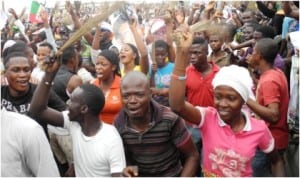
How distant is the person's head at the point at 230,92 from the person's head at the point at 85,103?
805 mm

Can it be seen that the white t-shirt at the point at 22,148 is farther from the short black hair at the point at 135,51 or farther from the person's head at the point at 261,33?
the person's head at the point at 261,33

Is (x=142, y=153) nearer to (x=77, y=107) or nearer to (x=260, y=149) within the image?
(x=77, y=107)

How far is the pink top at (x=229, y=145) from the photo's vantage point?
9.02 feet

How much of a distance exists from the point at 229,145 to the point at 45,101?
1225 mm

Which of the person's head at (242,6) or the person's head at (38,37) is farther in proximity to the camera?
the person's head at (242,6)

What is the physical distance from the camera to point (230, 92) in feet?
8.96

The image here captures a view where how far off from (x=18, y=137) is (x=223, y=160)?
1192 millimetres

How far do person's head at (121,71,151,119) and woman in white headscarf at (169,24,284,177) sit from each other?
0.71 ft

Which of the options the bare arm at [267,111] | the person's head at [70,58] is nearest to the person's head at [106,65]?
the person's head at [70,58]

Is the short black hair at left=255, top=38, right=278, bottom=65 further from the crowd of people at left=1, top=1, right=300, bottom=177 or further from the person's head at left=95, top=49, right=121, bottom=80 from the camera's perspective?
the person's head at left=95, top=49, right=121, bottom=80

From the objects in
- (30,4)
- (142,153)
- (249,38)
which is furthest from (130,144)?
(30,4)

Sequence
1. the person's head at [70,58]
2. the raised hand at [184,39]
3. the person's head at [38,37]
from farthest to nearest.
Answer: the person's head at [38,37] → the person's head at [70,58] → the raised hand at [184,39]

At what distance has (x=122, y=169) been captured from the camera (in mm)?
2742

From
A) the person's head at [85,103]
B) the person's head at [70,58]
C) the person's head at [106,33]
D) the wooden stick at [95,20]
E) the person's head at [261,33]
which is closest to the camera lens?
the person's head at [85,103]
